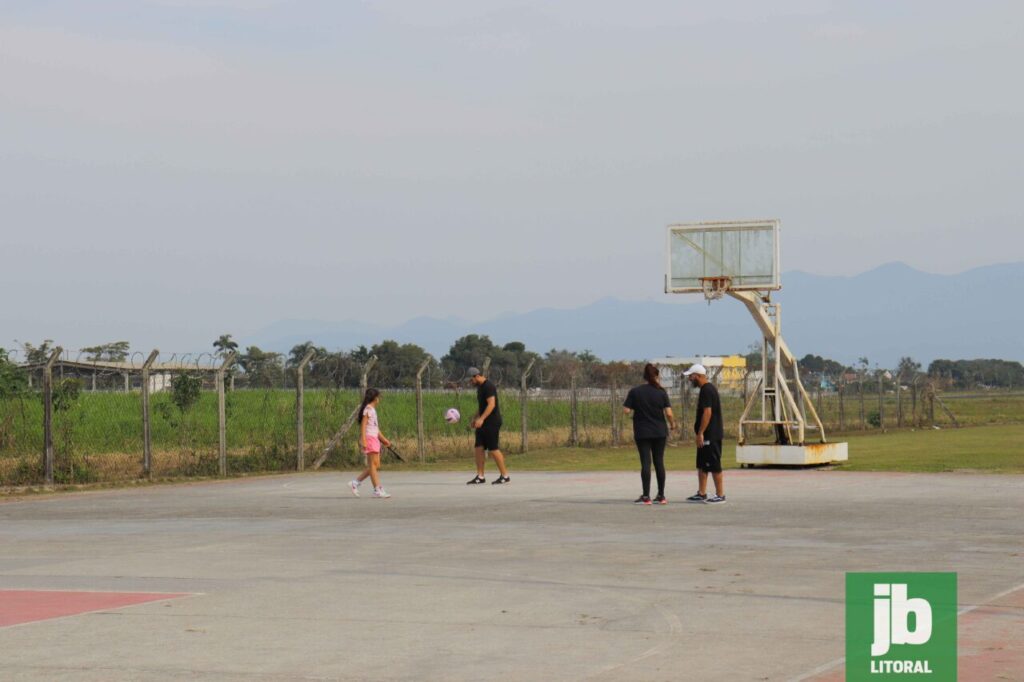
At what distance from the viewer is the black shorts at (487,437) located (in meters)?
24.8

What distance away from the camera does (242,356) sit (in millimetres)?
31484

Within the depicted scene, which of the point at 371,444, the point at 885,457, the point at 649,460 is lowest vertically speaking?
the point at 885,457

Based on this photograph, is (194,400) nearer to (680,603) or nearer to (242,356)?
(242,356)

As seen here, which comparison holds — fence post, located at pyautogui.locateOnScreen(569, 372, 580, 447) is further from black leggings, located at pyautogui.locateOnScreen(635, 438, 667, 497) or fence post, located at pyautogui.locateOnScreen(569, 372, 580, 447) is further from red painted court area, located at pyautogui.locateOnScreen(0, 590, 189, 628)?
red painted court area, located at pyautogui.locateOnScreen(0, 590, 189, 628)

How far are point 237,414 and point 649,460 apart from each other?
1567cm

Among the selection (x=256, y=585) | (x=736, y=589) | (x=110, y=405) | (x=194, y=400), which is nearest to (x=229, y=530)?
(x=256, y=585)

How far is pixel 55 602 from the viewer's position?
11344mm

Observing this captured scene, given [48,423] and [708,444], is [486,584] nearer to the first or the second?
[708,444]

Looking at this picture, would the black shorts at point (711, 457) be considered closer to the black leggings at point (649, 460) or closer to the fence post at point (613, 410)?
the black leggings at point (649, 460)

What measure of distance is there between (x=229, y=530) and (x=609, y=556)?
5354 mm

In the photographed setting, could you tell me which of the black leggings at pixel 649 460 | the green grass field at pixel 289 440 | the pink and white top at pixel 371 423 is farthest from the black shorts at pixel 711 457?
the green grass field at pixel 289 440

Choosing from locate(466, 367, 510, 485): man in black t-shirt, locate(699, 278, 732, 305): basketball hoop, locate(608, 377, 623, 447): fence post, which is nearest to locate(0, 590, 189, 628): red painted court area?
locate(466, 367, 510, 485): man in black t-shirt

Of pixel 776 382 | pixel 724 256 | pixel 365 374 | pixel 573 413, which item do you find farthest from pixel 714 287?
pixel 573 413

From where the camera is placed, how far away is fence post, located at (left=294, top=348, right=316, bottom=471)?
30859 millimetres
